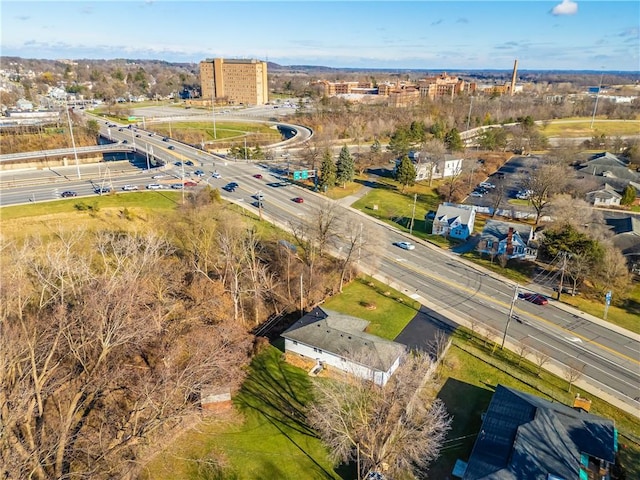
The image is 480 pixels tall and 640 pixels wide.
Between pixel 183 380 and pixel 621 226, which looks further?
pixel 621 226

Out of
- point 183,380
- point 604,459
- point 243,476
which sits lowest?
point 243,476

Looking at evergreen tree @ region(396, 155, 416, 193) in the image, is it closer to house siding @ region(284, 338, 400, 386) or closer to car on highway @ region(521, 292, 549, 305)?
car on highway @ region(521, 292, 549, 305)

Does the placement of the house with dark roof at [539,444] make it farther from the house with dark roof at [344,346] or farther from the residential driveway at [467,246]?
the residential driveway at [467,246]

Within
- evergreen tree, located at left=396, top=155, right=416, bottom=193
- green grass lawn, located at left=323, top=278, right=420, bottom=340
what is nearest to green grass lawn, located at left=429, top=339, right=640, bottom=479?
green grass lawn, located at left=323, top=278, right=420, bottom=340

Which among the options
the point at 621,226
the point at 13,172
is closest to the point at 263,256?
the point at 621,226

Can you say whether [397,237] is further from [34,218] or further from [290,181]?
[34,218]

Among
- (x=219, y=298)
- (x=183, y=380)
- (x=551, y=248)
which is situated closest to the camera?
(x=183, y=380)

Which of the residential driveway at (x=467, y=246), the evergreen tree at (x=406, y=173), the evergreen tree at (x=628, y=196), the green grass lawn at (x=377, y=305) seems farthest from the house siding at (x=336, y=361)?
the evergreen tree at (x=628, y=196)

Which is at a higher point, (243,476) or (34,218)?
(34,218)
